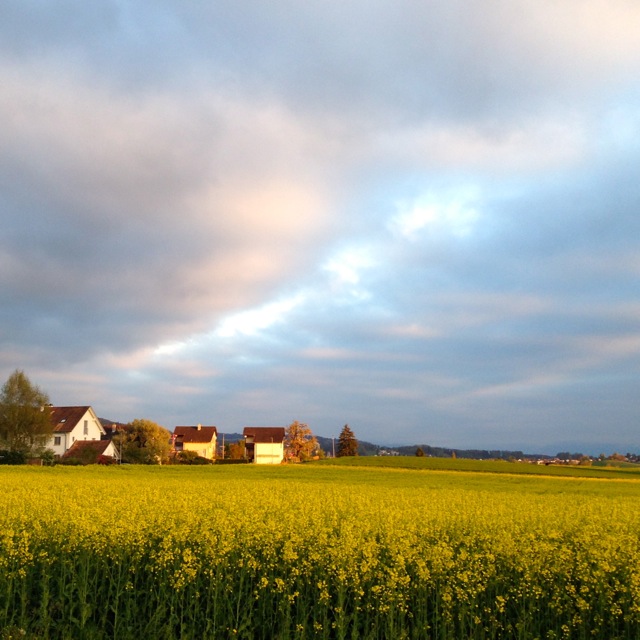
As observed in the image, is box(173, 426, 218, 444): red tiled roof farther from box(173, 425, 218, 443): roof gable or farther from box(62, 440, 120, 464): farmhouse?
box(62, 440, 120, 464): farmhouse

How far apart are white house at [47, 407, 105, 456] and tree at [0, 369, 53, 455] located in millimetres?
13087

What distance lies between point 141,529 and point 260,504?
656 centimetres

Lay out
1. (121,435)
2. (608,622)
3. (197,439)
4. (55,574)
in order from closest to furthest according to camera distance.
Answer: (608,622), (55,574), (121,435), (197,439)

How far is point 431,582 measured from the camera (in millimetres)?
9781

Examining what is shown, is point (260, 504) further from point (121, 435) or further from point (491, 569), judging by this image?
point (121, 435)

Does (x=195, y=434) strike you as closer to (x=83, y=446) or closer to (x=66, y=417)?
(x=66, y=417)

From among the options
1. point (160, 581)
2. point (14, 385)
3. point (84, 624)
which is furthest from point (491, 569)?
point (14, 385)

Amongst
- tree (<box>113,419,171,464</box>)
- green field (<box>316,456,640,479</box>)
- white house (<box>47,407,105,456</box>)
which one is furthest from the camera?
white house (<box>47,407,105,456</box>)

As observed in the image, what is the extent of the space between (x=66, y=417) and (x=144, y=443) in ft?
54.2

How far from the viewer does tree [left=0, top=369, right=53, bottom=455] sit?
83812 mm

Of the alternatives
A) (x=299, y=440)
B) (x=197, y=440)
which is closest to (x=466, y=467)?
(x=299, y=440)

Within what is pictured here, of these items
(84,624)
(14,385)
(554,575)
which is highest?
(14,385)

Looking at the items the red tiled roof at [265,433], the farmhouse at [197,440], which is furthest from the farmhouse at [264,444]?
the farmhouse at [197,440]

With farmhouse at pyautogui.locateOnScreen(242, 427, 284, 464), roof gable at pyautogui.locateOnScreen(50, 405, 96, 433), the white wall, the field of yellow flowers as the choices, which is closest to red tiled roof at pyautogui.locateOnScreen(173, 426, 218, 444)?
farmhouse at pyautogui.locateOnScreen(242, 427, 284, 464)
